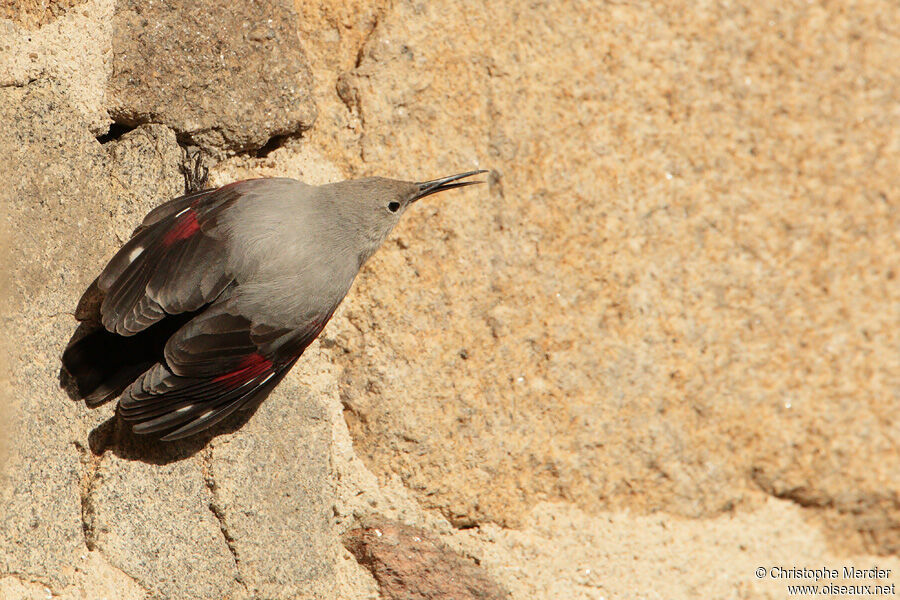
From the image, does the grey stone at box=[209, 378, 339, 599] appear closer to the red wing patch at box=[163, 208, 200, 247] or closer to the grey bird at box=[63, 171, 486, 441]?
the grey bird at box=[63, 171, 486, 441]

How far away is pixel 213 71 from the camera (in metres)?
2.15

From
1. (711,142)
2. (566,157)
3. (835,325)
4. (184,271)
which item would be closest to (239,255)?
(184,271)

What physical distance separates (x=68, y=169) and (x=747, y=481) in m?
1.79

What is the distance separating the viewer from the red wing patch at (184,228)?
2238 mm

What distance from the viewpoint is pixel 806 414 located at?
2.36 metres

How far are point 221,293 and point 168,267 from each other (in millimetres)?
145

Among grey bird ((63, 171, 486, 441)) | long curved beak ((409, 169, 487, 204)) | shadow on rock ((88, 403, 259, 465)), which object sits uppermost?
long curved beak ((409, 169, 487, 204))

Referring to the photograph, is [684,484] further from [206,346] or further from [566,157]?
[206,346]

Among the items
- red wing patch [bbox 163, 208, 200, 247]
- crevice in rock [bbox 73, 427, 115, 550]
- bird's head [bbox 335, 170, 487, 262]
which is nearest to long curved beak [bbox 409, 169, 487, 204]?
bird's head [bbox 335, 170, 487, 262]

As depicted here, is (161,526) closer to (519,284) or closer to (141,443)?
(141,443)

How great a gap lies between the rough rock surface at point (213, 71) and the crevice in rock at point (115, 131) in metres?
0.02

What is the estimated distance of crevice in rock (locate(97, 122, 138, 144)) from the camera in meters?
2.11

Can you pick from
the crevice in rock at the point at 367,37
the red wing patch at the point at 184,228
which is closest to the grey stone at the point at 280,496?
the red wing patch at the point at 184,228

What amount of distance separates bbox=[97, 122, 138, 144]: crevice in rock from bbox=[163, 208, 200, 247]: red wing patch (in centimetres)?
23
